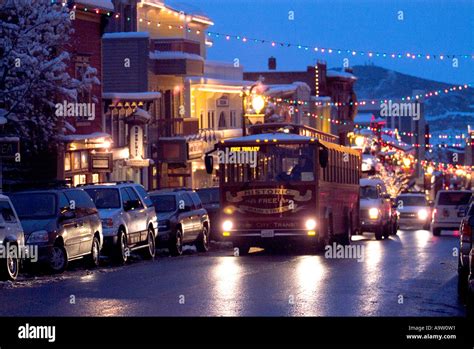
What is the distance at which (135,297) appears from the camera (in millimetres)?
18875

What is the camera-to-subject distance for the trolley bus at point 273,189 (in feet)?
106

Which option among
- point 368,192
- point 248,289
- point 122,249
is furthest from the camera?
point 368,192

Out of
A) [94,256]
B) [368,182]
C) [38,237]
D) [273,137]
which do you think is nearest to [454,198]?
[368,182]

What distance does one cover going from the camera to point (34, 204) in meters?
26.4

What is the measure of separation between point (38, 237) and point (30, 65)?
36.1ft

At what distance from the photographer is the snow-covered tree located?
115ft

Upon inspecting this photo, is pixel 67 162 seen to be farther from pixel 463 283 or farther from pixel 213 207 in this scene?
pixel 463 283

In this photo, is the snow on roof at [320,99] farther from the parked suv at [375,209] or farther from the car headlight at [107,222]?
the car headlight at [107,222]

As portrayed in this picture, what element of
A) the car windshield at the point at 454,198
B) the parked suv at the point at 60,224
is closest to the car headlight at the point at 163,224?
the parked suv at the point at 60,224

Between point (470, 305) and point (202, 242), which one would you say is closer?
point (470, 305)

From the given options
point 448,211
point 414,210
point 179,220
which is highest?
point 179,220

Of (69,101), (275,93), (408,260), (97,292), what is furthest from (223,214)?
(275,93)

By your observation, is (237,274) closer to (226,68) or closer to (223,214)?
(223,214)

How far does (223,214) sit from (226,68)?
3967cm
